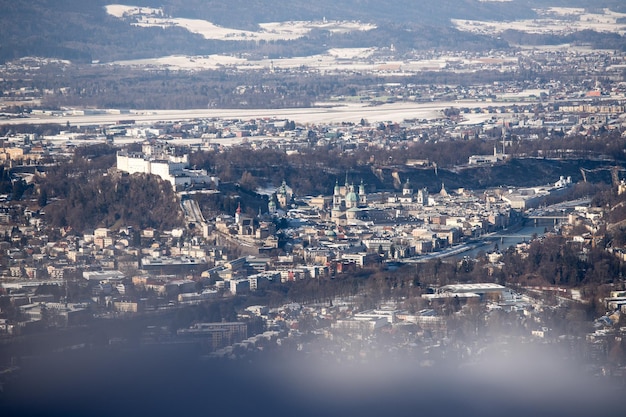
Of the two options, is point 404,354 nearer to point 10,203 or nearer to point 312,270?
point 312,270

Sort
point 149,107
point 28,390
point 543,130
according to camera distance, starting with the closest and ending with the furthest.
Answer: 1. point 28,390
2. point 543,130
3. point 149,107

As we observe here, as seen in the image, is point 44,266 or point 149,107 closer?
point 44,266

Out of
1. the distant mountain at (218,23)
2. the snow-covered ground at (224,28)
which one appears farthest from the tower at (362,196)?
the snow-covered ground at (224,28)

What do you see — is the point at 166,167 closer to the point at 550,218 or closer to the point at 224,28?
the point at 550,218

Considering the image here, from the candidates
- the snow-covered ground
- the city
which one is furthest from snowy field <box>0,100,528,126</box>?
the snow-covered ground

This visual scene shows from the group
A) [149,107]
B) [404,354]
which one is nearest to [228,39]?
[149,107]

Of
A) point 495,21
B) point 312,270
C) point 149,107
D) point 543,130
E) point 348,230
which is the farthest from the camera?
point 495,21
